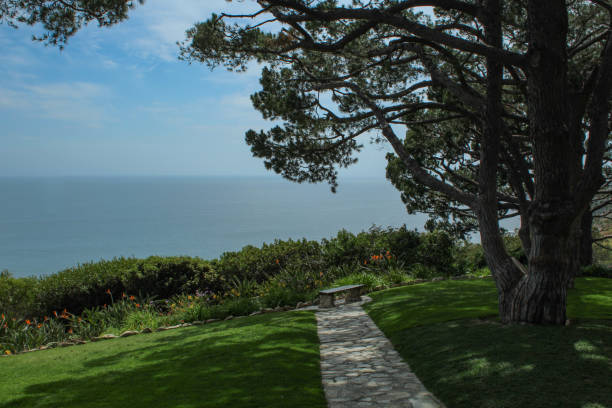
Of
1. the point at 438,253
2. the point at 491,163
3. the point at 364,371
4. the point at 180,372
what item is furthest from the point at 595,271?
the point at 180,372

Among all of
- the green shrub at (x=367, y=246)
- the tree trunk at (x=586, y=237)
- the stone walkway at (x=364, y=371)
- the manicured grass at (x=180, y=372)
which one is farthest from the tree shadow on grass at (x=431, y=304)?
the tree trunk at (x=586, y=237)

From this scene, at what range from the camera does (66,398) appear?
4.52 metres

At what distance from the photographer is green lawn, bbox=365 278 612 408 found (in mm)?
3811

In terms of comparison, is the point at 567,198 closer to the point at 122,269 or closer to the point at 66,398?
the point at 66,398

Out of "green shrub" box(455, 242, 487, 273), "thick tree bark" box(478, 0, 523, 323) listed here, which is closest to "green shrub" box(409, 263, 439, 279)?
"green shrub" box(455, 242, 487, 273)

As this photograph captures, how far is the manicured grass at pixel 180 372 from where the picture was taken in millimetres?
4266

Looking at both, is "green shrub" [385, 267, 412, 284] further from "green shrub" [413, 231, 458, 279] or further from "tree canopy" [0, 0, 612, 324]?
"tree canopy" [0, 0, 612, 324]

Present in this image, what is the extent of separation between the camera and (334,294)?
962 cm

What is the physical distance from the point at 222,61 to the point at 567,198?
5.98 m

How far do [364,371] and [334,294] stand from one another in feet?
15.1

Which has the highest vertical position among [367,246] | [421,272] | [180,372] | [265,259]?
[367,246]

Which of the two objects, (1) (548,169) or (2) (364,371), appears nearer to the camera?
(2) (364,371)

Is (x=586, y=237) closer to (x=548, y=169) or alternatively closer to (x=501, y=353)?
(x=548, y=169)

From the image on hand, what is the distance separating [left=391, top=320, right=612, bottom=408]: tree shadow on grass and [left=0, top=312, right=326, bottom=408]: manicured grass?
1.26 meters
